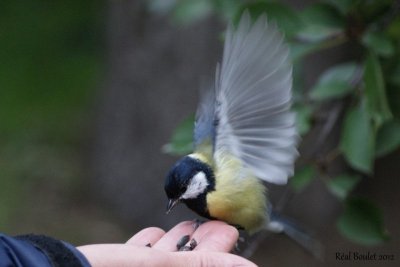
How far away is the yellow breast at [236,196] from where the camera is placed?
184cm

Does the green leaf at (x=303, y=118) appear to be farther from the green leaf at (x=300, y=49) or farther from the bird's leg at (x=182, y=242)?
the bird's leg at (x=182, y=242)

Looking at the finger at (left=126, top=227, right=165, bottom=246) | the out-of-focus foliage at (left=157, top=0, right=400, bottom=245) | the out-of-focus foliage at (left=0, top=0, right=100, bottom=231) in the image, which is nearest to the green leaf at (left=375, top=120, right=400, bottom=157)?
the out-of-focus foliage at (left=157, top=0, right=400, bottom=245)

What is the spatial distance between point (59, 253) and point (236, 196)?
58 cm

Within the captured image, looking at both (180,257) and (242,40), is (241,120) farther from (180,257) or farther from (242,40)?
(180,257)

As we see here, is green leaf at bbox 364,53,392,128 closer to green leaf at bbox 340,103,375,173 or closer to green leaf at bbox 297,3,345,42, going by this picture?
green leaf at bbox 340,103,375,173

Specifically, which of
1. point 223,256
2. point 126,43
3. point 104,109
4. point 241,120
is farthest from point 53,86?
point 223,256

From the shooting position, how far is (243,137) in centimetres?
197

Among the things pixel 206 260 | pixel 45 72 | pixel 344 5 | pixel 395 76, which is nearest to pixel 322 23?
pixel 344 5

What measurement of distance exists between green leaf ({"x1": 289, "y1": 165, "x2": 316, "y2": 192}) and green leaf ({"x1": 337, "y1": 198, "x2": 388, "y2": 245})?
0.38 feet

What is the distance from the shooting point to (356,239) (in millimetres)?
1977

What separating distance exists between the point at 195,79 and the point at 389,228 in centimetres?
96

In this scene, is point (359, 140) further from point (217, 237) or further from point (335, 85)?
point (217, 237)

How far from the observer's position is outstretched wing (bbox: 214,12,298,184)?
183 centimetres

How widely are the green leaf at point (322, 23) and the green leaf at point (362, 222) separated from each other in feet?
1.20
